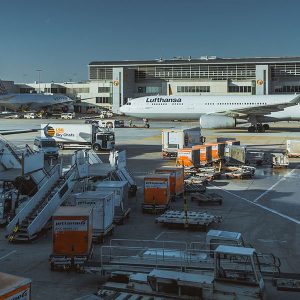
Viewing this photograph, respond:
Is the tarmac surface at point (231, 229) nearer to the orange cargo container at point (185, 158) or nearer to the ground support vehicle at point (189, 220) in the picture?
the ground support vehicle at point (189, 220)

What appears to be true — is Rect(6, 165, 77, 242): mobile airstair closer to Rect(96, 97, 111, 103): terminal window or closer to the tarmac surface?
the tarmac surface

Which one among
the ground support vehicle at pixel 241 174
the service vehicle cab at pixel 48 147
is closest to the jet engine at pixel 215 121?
the service vehicle cab at pixel 48 147

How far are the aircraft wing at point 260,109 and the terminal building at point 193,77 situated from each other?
152 ft

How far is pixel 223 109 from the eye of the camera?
74.2 metres

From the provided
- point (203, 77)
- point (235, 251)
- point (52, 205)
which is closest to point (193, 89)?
point (203, 77)

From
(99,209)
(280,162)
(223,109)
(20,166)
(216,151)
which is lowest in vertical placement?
(99,209)

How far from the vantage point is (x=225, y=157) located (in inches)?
1645

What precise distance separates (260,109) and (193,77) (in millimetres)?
59916

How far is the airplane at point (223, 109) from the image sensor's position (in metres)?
70.1

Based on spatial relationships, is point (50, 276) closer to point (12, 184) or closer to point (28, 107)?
point (12, 184)

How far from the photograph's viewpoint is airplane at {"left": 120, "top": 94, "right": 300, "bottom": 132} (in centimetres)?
7006

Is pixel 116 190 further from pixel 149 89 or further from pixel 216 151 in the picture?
pixel 149 89

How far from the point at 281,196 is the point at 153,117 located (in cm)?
4803

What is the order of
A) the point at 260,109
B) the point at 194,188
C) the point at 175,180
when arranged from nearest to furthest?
1. the point at 175,180
2. the point at 194,188
3. the point at 260,109
